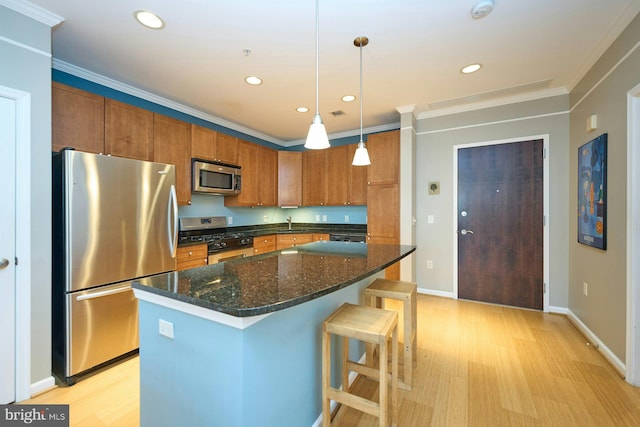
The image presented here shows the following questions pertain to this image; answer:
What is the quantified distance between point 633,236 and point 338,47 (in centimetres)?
260

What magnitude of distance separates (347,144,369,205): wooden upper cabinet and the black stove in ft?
5.80

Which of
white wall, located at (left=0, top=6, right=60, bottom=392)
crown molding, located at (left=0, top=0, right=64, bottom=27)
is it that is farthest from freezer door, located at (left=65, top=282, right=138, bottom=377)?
crown molding, located at (left=0, top=0, right=64, bottom=27)

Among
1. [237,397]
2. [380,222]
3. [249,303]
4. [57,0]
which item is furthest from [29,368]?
[380,222]

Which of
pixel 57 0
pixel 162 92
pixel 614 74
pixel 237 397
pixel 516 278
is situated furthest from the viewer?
pixel 516 278

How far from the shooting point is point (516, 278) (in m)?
3.37

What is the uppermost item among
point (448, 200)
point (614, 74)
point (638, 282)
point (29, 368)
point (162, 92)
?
point (162, 92)

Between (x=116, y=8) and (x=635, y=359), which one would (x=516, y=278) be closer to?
(x=635, y=359)

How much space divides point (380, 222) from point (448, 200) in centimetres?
97

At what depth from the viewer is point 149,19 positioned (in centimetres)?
194

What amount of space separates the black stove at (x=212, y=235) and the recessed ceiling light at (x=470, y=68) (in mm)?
3281

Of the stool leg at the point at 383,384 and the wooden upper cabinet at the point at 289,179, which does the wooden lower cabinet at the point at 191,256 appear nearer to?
the wooden upper cabinet at the point at 289,179

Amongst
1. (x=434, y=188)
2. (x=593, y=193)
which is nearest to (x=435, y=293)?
(x=434, y=188)

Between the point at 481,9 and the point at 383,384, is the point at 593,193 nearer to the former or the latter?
the point at 481,9

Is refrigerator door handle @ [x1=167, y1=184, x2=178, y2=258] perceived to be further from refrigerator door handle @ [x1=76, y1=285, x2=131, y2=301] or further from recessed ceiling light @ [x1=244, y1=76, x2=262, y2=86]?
recessed ceiling light @ [x1=244, y1=76, x2=262, y2=86]
